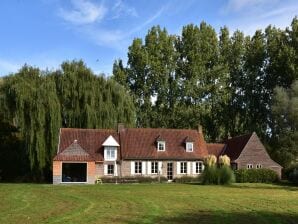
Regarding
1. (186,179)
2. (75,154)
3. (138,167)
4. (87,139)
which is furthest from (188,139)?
(75,154)

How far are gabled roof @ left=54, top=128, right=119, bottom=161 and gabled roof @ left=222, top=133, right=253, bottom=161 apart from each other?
1300cm

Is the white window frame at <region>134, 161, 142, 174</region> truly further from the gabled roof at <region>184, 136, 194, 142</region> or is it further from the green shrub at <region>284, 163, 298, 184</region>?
the green shrub at <region>284, 163, 298, 184</region>

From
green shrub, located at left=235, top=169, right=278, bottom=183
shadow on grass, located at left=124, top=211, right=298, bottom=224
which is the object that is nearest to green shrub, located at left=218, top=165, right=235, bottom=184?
green shrub, located at left=235, top=169, right=278, bottom=183

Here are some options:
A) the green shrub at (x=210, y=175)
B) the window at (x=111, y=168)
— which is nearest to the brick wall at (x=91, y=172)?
the window at (x=111, y=168)

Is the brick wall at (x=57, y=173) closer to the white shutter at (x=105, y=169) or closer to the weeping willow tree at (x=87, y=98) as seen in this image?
the white shutter at (x=105, y=169)

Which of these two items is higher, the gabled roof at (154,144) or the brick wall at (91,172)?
the gabled roof at (154,144)

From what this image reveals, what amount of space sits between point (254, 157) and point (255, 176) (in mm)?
6601

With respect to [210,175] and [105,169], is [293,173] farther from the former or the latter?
[105,169]

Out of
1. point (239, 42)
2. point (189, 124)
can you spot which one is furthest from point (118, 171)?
point (239, 42)

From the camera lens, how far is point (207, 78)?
66.4 m

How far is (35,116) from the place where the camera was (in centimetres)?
4631

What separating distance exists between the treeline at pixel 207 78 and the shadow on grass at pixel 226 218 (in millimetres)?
46429

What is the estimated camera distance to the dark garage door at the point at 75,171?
157 feet

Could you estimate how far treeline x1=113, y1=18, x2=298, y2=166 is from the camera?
6462 cm
